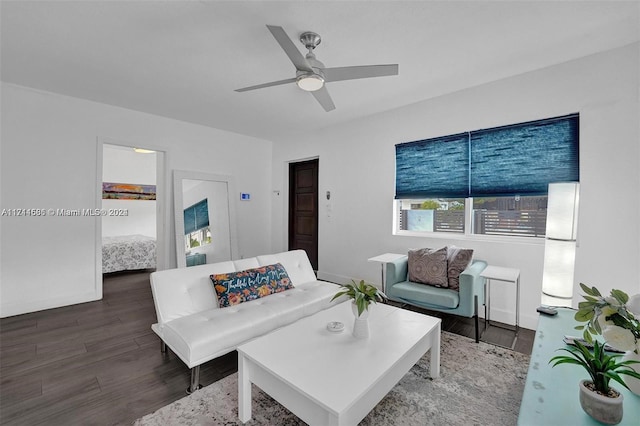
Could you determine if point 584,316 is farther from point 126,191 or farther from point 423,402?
point 126,191

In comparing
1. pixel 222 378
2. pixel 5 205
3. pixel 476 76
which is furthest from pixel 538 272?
pixel 5 205

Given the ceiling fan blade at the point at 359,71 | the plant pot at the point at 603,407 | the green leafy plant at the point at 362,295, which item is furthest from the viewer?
the ceiling fan blade at the point at 359,71

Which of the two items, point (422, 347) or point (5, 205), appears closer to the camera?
point (422, 347)

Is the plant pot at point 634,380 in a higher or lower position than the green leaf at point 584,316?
lower

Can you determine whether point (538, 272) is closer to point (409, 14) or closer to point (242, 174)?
point (409, 14)

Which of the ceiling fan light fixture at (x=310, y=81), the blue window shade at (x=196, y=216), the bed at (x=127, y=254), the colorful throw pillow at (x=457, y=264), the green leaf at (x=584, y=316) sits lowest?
the bed at (x=127, y=254)

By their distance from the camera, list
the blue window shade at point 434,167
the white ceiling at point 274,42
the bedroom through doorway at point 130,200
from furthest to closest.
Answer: the bedroom through doorway at point 130,200
the blue window shade at point 434,167
the white ceiling at point 274,42

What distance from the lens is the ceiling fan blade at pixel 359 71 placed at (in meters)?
2.12

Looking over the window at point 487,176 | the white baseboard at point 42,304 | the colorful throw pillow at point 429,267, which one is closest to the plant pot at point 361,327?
the colorful throw pillow at point 429,267

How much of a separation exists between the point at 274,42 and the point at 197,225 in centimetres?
330

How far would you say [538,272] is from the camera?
114 inches

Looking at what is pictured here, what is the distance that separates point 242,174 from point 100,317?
121 inches

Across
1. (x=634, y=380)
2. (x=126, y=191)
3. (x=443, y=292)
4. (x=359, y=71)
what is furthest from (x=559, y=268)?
(x=126, y=191)

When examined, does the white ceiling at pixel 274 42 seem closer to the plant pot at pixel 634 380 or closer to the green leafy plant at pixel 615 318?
the green leafy plant at pixel 615 318
